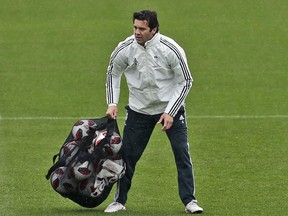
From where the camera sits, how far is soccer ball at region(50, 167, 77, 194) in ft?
40.5

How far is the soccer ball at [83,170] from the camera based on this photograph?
40.3 ft

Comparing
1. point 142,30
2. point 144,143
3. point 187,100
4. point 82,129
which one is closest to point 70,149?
point 82,129

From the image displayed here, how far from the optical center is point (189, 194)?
12594 millimetres

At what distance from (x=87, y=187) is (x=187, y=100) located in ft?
35.6

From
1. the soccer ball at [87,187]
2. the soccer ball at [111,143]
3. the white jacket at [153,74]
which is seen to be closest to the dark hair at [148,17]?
the white jacket at [153,74]

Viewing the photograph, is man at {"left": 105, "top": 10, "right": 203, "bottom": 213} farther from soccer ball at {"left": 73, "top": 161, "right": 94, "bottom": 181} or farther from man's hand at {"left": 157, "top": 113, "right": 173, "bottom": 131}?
soccer ball at {"left": 73, "top": 161, "right": 94, "bottom": 181}

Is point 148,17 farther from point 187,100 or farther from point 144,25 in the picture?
point 187,100

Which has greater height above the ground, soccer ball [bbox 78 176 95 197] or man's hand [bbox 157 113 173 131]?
man's hand [bbox 157 113 173 131]

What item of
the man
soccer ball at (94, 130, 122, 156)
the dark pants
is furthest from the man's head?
soccer ball at (94, 130, 122, 156)

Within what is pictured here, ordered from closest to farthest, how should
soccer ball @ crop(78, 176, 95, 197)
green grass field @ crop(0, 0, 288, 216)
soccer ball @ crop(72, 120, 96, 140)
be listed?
soccer ball @ crop(78, 176, 95, 197) < soccer ball @ crop(72, 120, 96, 140) < green grass field @ crop(0, 0, 288, 216)

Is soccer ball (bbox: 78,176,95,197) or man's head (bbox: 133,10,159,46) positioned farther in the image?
soccer ball (bbox: 78,176,95,197)

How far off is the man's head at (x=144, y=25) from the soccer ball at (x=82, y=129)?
115 centimetres

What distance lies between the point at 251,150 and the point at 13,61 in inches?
428

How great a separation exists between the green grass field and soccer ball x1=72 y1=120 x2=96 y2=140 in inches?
33.1
